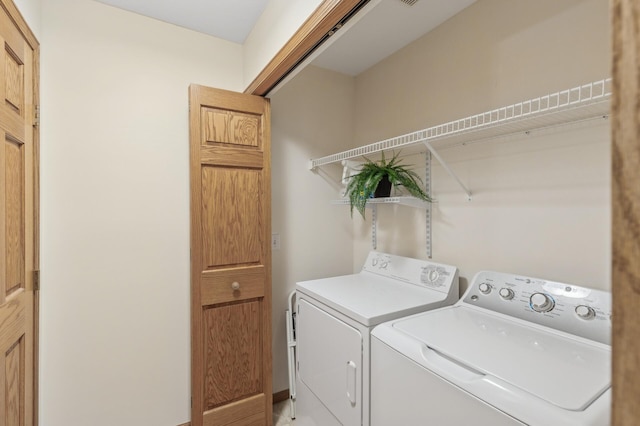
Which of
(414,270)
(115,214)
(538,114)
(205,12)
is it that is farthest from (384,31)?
(115,214)

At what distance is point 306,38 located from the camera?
1.23 m

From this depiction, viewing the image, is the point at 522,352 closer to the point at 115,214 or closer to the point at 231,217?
the point at 231,217

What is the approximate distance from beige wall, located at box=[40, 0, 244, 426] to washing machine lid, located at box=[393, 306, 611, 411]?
1448 millimetres

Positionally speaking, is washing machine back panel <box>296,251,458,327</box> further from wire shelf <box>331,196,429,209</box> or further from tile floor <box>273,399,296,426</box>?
tile floor <box>273,399,296,426</box>

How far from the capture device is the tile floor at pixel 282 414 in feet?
6.66

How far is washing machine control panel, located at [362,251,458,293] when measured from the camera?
65.5 inches

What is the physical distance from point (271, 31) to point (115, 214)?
1.33 metres

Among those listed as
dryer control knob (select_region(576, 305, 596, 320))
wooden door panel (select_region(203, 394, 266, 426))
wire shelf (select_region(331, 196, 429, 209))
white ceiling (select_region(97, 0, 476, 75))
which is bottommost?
wooden door panel (select_region(203, 394, 266, 426))

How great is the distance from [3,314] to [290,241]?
1519 millimetres

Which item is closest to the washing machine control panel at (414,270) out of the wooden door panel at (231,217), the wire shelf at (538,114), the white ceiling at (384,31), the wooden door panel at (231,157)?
the wire shelf at (538,114)

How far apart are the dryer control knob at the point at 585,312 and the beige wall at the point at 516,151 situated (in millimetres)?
157

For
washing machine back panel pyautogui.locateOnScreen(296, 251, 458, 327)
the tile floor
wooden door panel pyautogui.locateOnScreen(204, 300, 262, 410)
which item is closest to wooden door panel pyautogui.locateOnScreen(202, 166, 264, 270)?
wooden door panel pyautogui.locateOnScreen(204, 300, 262, 410)

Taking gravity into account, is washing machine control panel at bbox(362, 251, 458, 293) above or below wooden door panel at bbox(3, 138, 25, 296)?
below

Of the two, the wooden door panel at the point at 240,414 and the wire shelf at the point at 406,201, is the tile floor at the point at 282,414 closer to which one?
the wooden door panel at the point at 240,414
